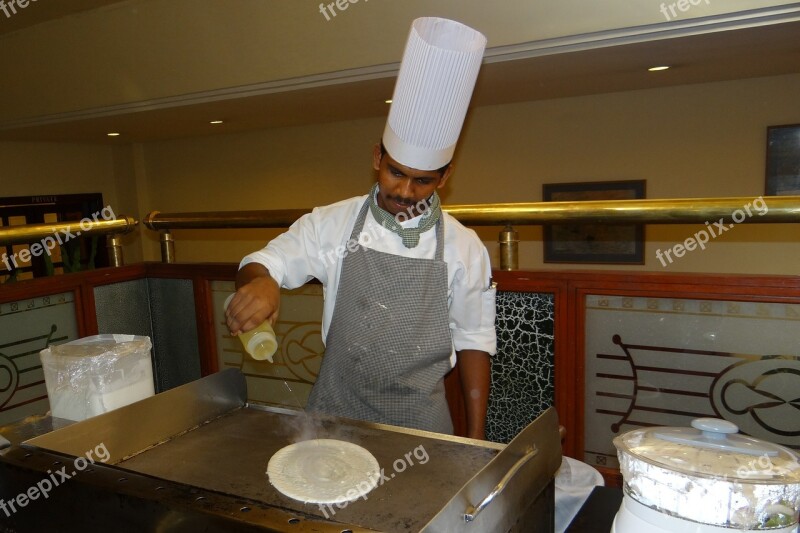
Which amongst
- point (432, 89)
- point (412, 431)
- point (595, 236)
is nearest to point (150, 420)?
point (412, 431)

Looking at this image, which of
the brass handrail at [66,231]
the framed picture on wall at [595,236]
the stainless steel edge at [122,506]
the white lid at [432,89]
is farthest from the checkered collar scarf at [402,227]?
the framed picture on wall at [595,236]

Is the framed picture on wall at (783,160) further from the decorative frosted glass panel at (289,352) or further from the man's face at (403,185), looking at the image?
the man's face at (403,185)

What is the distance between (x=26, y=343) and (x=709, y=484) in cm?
217

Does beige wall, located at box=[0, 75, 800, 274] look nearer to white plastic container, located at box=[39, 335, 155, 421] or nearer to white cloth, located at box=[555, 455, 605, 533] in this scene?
white cloth, located at box=[555, 455, 605, 533]

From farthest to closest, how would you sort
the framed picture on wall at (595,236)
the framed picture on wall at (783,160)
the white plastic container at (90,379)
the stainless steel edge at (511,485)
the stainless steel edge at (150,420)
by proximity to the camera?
the framed picture on wall at (595,236), the framed picture on wall at (783,160), the white plastic container at (90,379), the stainless steel edge at (150,420), the stainless steel edge at (511,485)

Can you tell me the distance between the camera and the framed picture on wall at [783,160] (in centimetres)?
396

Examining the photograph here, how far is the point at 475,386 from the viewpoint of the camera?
1.52 metres

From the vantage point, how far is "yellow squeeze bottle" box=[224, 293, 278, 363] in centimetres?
111

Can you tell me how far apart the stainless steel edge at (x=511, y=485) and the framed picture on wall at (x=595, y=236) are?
3.67m

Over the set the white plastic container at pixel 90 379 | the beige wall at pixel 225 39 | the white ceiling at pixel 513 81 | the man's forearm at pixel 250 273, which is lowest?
the white plastic container at pixel 90 379

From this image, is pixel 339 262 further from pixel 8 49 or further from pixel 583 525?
pixel 8 49

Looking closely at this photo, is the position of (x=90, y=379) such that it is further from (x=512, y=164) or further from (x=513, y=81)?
(x=512, y=164)

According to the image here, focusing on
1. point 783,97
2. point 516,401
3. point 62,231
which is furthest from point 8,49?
point 783,97

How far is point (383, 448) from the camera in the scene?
1.11 meters
